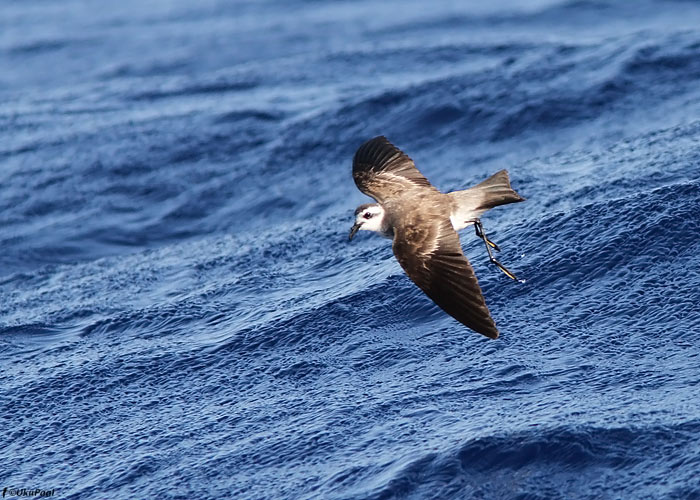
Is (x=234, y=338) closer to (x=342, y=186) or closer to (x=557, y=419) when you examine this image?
(x=557, y=419)

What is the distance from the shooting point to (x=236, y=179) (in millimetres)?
12312

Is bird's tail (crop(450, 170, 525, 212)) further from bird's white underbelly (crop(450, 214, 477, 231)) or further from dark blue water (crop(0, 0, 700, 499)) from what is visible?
dark blue water (crop(0, 0, 700, 499))

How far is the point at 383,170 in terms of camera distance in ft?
24.6

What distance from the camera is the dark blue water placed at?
565 centimetres

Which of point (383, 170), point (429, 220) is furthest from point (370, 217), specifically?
point (383, 170)

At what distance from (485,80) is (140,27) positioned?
10.3m

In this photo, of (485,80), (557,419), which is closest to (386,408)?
(557,419)

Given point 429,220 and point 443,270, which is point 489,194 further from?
point 443,270

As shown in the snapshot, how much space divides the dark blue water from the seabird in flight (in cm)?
81

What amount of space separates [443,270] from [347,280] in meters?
2.84

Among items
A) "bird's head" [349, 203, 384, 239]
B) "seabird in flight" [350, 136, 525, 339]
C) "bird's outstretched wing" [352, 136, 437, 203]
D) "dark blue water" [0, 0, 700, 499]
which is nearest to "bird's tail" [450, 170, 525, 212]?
"seabird in flight" [350, 136, 525, 339]

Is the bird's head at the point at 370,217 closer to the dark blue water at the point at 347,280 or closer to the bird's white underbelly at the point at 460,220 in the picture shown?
the bird's white underbelly at the point at 460,220

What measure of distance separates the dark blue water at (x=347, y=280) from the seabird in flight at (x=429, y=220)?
0.81m

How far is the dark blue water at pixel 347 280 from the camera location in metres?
5.65
